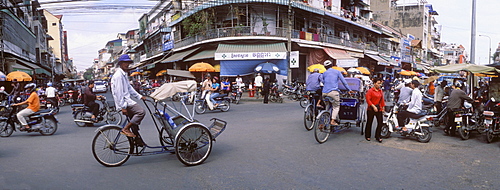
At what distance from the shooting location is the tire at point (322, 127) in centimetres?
655

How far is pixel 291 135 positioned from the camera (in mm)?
7684

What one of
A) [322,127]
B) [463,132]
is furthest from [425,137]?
[322,127]

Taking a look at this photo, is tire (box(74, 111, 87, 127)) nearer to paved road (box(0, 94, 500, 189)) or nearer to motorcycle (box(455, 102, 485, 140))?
paved road (box(0, 94, 500, 189))

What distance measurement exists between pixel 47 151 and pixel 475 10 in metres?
19.6

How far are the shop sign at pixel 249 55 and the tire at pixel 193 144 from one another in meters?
17.4

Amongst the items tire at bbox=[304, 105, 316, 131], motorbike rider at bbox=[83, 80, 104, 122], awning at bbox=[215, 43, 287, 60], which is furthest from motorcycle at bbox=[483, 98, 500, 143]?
awning at bbox=[215, 43, 287, 60]

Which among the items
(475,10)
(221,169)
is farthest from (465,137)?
(475,10)

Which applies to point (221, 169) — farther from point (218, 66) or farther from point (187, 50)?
point (187, 50)

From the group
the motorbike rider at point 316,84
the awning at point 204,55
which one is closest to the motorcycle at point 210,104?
the motorbike rider at point 316,84

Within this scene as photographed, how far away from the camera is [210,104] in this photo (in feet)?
42.1

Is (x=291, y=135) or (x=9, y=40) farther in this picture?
(x=9, y=40)

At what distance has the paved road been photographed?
4199 mm

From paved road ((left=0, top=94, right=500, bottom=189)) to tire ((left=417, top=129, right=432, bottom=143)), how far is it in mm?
164

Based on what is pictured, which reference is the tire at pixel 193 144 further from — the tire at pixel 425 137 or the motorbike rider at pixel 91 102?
the motorbike rider at pixel 91 102
